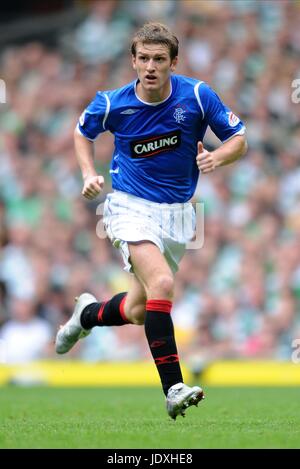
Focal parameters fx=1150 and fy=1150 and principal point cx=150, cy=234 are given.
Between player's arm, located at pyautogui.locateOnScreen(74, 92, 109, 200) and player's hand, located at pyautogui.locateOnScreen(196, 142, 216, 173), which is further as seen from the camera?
player's arm, located at pyautogui.locateOnScreen(74, 92, 109, 200)

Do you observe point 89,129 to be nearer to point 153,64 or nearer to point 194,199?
point 153,64

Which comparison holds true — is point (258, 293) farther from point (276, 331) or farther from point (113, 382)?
point (113, 382)

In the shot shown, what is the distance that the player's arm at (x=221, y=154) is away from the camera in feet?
22.0

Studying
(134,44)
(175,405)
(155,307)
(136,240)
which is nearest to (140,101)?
(134,44)

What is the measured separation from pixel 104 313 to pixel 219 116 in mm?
1719

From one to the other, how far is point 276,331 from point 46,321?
9.14 ft

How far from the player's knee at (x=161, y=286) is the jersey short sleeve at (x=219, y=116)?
1016mm

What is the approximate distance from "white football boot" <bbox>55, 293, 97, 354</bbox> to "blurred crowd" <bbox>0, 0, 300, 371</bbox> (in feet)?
14.9

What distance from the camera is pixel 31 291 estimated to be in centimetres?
1431

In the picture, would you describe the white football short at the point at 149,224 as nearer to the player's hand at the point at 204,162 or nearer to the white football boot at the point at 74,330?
the player's hand at the point at 204,162

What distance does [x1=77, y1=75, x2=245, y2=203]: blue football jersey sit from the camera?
7.23 meters
